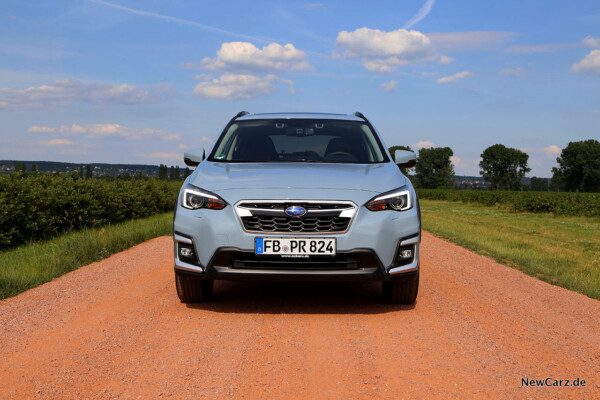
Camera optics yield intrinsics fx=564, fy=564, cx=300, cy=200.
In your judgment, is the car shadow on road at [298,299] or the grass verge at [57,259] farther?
the grass verge at [57,259]

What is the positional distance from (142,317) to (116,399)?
1935 millimetres

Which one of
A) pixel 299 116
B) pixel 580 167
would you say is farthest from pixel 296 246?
pixel 580 167

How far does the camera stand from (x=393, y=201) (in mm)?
4883

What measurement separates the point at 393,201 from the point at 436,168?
134 meters

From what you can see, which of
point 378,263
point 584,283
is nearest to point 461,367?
point 378,263

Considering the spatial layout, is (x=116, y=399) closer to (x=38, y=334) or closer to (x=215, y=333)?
(x=215, y=333)

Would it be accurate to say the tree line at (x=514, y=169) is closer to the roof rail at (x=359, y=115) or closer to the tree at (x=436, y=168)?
the tree at (x=436, y=168)

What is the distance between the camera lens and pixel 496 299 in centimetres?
596

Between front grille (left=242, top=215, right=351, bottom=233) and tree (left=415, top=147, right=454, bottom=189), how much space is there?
423 feet

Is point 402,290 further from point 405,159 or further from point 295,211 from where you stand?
point 405,159

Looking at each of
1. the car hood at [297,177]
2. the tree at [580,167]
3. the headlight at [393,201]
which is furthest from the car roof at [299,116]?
the tree at [580,167]

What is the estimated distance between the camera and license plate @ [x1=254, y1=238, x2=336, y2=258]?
Result: 465 centimetres

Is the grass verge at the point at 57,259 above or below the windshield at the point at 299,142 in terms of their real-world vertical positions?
below

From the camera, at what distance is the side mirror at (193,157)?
6035mm
